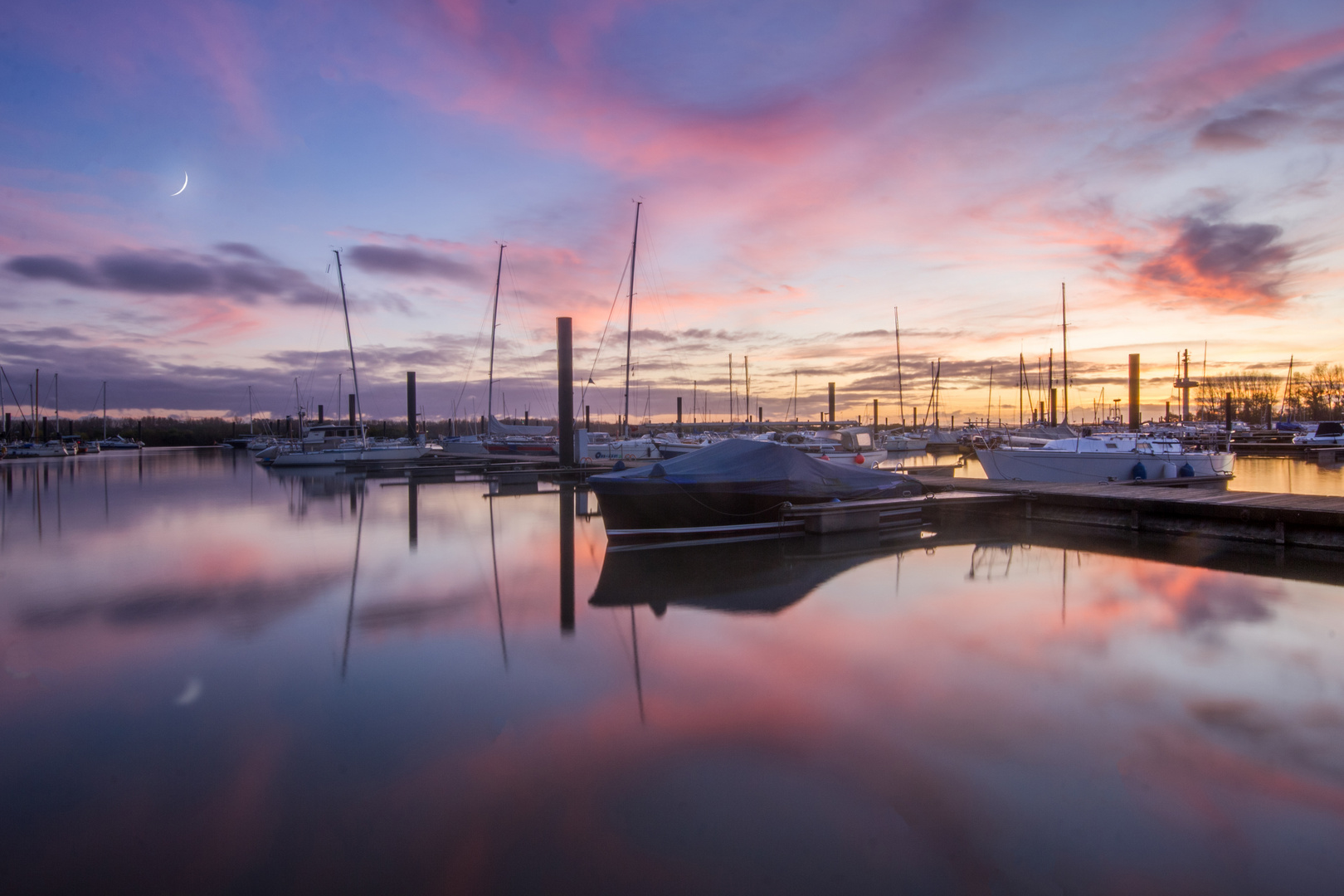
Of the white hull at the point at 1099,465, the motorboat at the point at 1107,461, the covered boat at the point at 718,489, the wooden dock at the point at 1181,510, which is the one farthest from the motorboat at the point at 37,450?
the wooden dock at the point at 1181,510

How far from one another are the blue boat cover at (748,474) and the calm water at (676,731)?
7.75 feet

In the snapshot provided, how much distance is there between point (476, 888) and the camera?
3434 millimetres

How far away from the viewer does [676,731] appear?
17.4 feet

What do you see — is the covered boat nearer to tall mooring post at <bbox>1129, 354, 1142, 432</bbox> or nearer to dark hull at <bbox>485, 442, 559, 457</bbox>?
dark hull at <bbox>485, 442, 559, 457</bbox>

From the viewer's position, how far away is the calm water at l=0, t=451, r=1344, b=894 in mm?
3658

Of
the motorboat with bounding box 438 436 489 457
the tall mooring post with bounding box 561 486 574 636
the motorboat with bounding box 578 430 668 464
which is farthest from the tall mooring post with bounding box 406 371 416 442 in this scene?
the tall mooring post with bounding box 561 486 574 636

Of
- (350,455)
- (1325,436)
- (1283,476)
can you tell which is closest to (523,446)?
(350,455)

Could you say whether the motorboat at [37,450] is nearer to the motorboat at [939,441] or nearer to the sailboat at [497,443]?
the sailboat at [497,443]

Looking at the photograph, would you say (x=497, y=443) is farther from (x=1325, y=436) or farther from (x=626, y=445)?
(x=1325, y=436)

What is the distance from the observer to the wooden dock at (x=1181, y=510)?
12.4m

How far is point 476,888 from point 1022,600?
8.24 m

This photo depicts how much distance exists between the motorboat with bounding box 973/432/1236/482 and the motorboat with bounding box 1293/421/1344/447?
42.4 m

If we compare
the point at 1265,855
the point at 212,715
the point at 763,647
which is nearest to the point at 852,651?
the point at 763,647

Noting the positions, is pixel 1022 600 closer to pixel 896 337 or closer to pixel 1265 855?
pixel 1265 855
